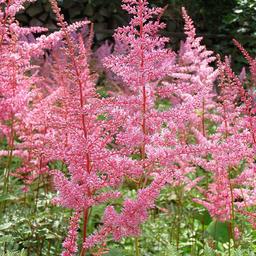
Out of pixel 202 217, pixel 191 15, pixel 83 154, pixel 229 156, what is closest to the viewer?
pixel 83 154

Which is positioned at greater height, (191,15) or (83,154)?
(191,15)

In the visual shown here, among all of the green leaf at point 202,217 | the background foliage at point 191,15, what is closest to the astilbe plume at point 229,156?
the green leaf at point 202,217

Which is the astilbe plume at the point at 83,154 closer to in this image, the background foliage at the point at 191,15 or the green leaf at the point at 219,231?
the green leaf at the point at 219,231

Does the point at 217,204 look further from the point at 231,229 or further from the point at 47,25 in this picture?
the point at 47,25

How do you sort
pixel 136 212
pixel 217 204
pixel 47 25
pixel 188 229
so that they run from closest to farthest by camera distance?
pixel 136 212 → pixel 217 204 → pixel 188 229 → pixel 47 25

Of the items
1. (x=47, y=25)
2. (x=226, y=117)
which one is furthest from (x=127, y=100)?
(x=47, y=25)

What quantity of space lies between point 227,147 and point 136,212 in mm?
500

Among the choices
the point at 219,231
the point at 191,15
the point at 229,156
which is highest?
the point at 191,15

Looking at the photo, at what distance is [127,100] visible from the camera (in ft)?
7.39

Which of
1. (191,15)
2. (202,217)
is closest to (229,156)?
(202,217)

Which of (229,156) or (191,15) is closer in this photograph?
(229,156)

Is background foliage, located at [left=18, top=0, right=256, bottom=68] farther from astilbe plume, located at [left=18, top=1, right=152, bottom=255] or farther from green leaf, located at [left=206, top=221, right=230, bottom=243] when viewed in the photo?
astilbe plume, located at [left=18, top=1, right=152, bottom=255]

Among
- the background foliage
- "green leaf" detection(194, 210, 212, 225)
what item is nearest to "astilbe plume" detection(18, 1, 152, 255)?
"green leaf" detection(194, 210, 212, 225)

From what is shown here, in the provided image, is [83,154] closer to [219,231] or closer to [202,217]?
[202,217]
